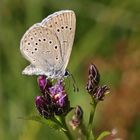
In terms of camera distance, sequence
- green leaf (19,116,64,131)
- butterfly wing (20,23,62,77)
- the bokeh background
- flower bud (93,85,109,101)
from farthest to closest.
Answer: the bokeh background, butterfly wing (20,23,62,77), flower bud (93,85,109,101), green leaf (19,116,64,131)

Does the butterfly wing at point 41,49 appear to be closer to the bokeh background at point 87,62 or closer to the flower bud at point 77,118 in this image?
the flower bud at point 77,118

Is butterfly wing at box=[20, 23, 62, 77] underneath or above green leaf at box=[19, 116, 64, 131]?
above

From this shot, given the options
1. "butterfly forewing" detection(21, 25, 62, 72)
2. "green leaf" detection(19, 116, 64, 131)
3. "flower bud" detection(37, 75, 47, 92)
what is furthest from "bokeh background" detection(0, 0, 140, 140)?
"green leaf" detection(19, 116, 64, 131)

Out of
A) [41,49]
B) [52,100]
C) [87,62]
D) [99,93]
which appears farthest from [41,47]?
[87,62]

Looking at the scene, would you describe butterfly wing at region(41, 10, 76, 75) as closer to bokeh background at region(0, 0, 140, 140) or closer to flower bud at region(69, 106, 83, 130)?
flower bud at region(69, 106, 83, 130)

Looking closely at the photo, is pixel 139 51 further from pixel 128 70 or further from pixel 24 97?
pixel 24 97

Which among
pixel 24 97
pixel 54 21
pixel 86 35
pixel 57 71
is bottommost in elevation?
pixel 24 97

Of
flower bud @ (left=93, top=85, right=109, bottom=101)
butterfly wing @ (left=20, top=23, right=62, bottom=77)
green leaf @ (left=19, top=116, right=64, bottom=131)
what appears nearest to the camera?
green leaf @ (left=19, top=116, right=64, bottom=131)

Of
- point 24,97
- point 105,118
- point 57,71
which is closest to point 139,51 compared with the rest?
point 105,118
